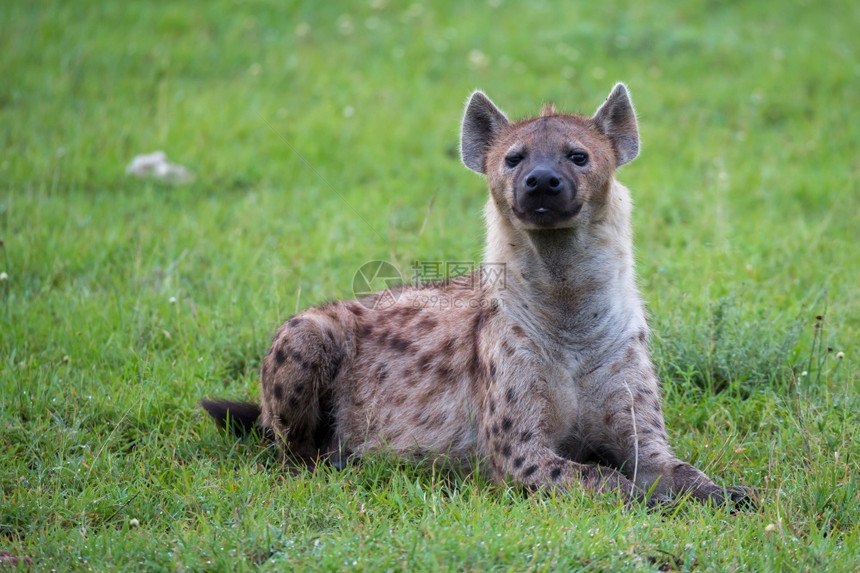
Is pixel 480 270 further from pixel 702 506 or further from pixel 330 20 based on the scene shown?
pixel 330 20

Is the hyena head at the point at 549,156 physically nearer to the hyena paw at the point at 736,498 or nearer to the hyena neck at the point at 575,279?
the hyena neck at the point at 575,279

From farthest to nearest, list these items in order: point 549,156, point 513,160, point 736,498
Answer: point 513,160
point 549,156
point 736,498

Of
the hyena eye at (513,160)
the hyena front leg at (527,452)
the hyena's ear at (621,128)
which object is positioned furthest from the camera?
the hyena's ear at (621,128)

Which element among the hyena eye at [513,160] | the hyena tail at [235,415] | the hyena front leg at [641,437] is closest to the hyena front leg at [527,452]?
the hyena front leg at [641,437]

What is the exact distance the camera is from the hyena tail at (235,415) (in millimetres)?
4562

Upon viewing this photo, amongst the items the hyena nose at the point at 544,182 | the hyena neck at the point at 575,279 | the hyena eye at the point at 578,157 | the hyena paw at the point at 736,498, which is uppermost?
the hyena eye at the point at 578,157

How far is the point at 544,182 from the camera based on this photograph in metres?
4.01

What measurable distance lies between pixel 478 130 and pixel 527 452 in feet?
5.30

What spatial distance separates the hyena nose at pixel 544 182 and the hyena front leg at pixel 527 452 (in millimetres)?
800

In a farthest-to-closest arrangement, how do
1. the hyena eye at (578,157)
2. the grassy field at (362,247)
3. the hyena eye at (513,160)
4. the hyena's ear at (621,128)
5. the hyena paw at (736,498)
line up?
the hyena's ear at (621,128), the hyena eye at (513,160), the hyena eye at (578,157), the hyena paw at (736,498), the grassy field at (362,247)

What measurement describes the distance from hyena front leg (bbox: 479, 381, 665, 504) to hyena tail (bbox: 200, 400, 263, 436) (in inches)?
44.2

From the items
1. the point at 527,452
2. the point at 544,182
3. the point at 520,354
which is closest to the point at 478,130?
the point at 544,182

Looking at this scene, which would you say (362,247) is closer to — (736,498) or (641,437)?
(641,437)

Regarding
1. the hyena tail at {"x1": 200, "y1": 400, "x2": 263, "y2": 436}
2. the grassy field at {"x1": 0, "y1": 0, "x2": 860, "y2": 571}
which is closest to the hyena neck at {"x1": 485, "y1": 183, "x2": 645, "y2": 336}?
the grassy field at {"x1": 0, "y1": 0, "x2": 860, "y2": 571}
